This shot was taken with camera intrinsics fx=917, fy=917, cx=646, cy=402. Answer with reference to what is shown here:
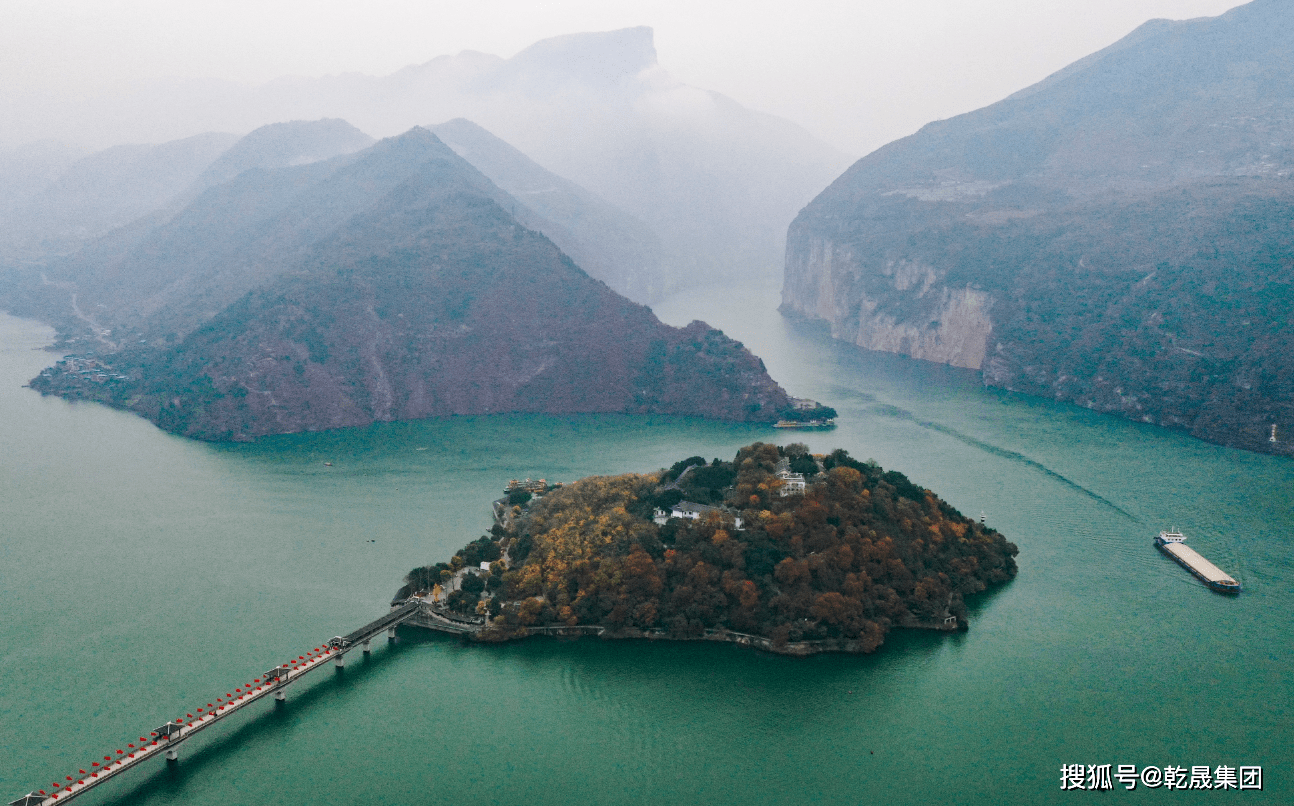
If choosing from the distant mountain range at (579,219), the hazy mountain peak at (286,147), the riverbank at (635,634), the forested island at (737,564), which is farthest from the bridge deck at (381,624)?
the hazy mountain peak at (286,147)

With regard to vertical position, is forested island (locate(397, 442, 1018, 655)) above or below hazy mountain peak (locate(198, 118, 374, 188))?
below

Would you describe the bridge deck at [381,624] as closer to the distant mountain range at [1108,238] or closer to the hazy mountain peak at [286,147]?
the distant mountain range at [1108,238]

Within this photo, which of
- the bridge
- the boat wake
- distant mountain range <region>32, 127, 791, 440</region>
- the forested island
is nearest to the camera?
the bridge

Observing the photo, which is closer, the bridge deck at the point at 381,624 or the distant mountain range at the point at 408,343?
the bridge deck at the point at 381,624

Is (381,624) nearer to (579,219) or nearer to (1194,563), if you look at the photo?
(1194,563)

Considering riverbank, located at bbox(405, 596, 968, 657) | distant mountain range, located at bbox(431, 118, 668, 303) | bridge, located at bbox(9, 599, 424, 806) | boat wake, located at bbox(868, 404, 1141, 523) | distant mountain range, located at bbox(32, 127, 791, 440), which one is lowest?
bridge, located at bbox(9, 599, 424, 806)

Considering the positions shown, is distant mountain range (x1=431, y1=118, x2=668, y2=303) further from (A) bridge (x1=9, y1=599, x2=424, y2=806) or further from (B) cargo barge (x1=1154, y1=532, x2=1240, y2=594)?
(A) bridge (x1=9, y1=599, x2=424, y2=806)

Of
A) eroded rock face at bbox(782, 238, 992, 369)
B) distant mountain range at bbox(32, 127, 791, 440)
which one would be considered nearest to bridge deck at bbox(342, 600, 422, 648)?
distant mountain range at bbox(32, 127, 791, 440)
